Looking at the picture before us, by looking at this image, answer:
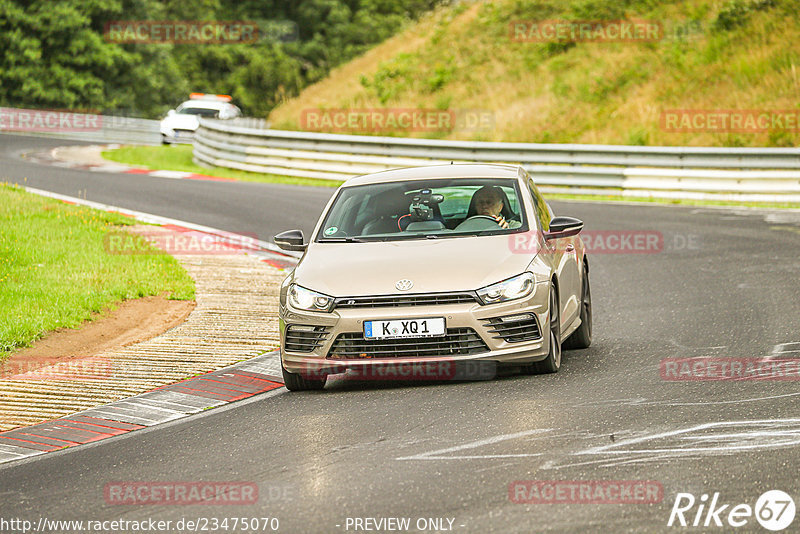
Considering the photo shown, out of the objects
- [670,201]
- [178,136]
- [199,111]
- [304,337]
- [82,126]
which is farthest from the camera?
[82,126]

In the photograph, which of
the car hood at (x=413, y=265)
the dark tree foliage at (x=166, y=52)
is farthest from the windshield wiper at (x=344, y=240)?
the dark tree foliage at (x=166, y=52)

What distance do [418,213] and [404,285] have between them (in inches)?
53.1

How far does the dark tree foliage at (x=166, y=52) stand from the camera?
183 feet

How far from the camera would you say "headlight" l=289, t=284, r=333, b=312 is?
8219 millimetres

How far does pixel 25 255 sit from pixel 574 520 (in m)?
10.5

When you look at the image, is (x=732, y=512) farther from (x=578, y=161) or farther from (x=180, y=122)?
(x=180, y=122)

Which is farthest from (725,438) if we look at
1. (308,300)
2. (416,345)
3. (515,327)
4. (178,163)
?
(178,163)

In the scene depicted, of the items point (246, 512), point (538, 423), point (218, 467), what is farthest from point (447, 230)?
point (246, 512)

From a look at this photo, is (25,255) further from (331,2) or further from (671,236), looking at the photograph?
(331,2)

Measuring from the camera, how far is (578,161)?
24.6 m

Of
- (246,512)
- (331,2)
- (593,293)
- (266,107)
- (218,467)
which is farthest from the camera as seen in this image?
(331,2)

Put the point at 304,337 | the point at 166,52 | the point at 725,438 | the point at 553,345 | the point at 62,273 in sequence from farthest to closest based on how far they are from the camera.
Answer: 1. the point at 166,52
2. the point at 62,273
3. the point at 553,345
4. the point at 304,337
5. the point at 725,438

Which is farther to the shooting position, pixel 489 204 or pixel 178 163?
pixel 178 163

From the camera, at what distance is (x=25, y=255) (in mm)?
14102
